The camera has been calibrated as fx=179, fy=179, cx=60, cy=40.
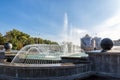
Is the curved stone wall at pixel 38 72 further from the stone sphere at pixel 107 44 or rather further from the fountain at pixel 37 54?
the fountain at pixel 37 54

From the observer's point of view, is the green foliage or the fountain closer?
the fountain

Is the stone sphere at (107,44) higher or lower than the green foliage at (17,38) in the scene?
lower

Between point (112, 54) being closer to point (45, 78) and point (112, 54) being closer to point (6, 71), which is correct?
point (45, 78)

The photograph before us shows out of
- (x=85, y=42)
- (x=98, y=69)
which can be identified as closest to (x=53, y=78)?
(x=98, y=69)

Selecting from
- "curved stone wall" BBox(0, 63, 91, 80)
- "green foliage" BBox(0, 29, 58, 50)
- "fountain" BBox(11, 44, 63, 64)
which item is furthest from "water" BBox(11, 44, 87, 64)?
"green foliage" BBox(0, 29, 58, 50)

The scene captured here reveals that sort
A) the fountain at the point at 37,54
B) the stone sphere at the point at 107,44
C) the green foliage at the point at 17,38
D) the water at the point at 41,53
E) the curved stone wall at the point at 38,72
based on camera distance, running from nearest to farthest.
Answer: the curved stone wall at the point at 38,72
the stone sphere at the point at 107,44
the fountain at the point at 37,54
the water at the point at 41,53
the green foliage at the point at 17,38

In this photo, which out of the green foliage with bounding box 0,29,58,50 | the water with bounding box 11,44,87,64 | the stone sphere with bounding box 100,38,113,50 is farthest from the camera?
the green foliage with bounding box 0,29,58,50

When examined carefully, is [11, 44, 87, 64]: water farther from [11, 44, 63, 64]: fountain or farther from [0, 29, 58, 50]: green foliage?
[0, 29, 58, 50]: green foliage

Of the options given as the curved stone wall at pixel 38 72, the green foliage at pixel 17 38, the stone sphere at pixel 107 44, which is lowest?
the curved stone wall at pixel 38 72

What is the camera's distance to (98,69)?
32.8ft

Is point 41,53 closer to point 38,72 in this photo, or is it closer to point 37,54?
point 37,54

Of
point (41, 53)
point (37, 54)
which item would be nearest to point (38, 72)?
point (37, 54)

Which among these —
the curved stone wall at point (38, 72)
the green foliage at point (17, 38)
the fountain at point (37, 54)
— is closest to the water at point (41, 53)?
the fountain at point (37, 54)

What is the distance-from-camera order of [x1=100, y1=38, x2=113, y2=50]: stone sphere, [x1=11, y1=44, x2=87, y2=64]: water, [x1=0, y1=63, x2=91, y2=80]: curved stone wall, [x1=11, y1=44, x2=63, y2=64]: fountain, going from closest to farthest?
[x1=0, y1=63, x2=91, y2=80]: curved stone wall, [x1=100, y1=38, x2=113, y2=50]: stone sphere, [x1=11, y1=44, x2=63, y2=64]: fountain, [x1=11, y1=44, x2=87, y2=64]: water
